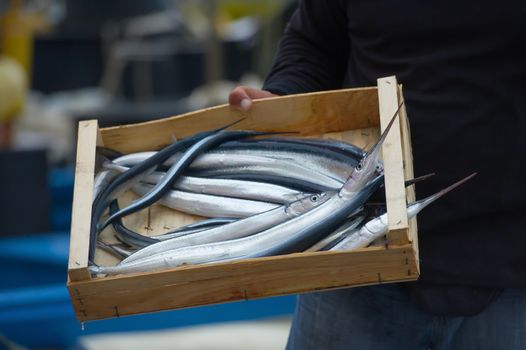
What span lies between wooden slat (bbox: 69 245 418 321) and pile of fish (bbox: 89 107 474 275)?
0.15 ft

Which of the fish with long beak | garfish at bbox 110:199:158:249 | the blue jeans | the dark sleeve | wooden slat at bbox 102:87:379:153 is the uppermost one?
the dark sleeve

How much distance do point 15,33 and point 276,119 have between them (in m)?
4.49

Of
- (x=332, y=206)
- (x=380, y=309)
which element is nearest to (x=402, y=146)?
(x=332, y=206)

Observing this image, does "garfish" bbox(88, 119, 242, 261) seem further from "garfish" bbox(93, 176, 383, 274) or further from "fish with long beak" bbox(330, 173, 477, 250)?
"fish with long beak" bbox(330, 173, 477, 250)

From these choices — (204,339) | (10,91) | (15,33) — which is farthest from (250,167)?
(15,33)

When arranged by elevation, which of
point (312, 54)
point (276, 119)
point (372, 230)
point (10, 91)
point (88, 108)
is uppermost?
point (88, 108)

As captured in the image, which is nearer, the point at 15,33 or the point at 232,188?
the point at 232,188

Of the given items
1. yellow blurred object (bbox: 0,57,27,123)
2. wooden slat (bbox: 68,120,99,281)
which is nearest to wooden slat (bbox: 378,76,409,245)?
wooden slat (bbox: 68,120,99,281)

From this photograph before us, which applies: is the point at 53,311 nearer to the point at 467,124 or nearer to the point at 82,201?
the point at 82,201

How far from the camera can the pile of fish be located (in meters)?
1.93

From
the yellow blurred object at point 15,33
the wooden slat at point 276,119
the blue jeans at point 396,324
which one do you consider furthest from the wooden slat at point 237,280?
the yellow blurred object at point 15,33

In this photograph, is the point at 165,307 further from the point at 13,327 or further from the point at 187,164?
the point at 13,327

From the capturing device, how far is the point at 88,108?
8.39 metres

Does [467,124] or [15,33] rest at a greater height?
[15,33]
